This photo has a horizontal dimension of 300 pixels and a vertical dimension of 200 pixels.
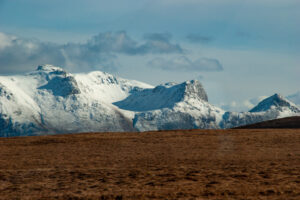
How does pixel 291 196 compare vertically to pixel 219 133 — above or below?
below

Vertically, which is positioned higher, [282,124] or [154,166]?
[282,124]

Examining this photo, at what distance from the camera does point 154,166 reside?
108 ft

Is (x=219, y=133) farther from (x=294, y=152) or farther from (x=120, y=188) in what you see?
(x=120, y=188)

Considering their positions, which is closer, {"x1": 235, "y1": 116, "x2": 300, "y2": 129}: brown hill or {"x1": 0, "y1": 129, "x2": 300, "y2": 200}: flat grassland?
{"x1": 0, "y1": 129, "x2": 300, "y2": 200}: flat grassland

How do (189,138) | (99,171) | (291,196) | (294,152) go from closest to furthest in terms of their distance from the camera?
(291,196) < (99,171) < (294,152) < (189,138)

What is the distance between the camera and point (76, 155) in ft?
135

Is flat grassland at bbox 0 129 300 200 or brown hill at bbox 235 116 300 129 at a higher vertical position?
brown hill at bbox 235 116 300 129

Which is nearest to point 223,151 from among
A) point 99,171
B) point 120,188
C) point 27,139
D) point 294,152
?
point 294,152

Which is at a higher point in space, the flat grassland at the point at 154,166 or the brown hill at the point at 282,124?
the brown hill at the point at 282,124

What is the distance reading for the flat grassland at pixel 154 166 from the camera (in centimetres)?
2445

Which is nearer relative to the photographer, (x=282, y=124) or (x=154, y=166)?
(x=154, y=166)

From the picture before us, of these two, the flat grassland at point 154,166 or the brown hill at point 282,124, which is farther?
the brown hill at point 282,124

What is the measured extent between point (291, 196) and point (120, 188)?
8.95 metres

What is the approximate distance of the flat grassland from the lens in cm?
2445
